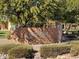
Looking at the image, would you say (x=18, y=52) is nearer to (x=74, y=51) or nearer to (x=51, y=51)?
(x=51, y=51)

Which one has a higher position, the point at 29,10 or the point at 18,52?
the point at 29,10

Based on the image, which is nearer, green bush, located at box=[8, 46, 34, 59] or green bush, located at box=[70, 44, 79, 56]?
green bush, located at box=[8, 46, 34, 59]

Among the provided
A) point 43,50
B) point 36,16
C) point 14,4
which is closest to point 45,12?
point 36,16

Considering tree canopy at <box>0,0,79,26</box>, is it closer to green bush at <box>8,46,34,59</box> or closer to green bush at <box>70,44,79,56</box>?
green bush at <box>70,44,79,56</box>

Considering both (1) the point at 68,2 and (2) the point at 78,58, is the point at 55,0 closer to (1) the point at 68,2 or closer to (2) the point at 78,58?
(1) the point at 68,2

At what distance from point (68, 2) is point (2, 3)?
10.0 m

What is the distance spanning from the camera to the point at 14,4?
27688mm

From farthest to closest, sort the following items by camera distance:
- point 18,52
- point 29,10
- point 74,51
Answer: point 29,10 → point 74,51 → point 18,52

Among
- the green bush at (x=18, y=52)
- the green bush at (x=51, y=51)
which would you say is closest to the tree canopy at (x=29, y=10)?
the green bush at (x=51, y=51)

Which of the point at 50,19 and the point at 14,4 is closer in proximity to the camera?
the point at 14,4

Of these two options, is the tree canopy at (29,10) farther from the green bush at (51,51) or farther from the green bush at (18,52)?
the green bush at (18,52)

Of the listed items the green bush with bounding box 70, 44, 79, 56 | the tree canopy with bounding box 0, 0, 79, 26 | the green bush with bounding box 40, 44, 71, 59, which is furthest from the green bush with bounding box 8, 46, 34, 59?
the tree canopy with bounding box 0, 0, 79, 26

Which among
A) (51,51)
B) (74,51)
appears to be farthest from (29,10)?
(74,51)

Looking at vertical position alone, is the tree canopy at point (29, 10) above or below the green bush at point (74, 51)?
above
